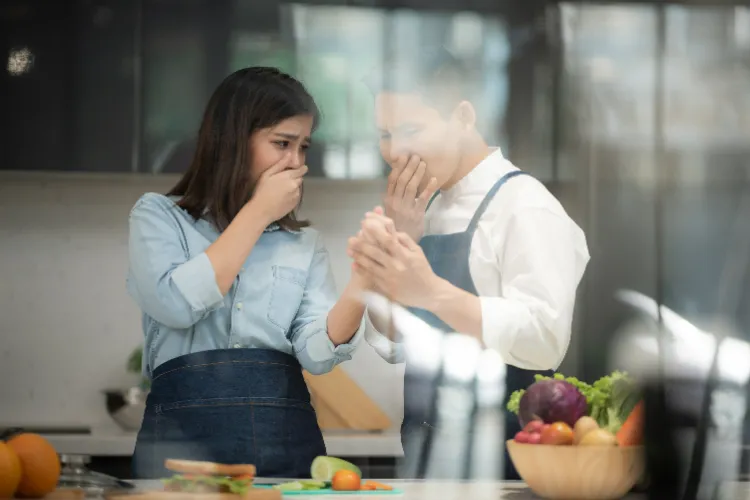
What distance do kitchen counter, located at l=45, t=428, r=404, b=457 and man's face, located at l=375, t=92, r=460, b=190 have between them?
0.38 metres

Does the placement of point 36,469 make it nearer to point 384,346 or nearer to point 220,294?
point 220,294

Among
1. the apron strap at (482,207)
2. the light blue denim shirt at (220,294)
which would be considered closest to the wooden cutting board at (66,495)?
the light blue denim shirt at (220,294)

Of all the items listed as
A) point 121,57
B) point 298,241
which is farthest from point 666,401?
point 121,57

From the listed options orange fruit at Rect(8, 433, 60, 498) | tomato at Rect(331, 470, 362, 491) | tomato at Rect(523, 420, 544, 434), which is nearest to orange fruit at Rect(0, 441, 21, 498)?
orange fruit at Rect(8, 433, 60, 498)

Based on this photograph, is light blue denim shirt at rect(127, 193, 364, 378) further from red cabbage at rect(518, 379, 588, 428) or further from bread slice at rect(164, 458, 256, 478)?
red cabbage at rect(518, 379, 588, 428)

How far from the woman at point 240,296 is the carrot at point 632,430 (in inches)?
16.1

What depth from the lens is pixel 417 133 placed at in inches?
58.8

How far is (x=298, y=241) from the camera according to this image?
1.46 m

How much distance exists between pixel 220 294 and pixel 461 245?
0.35 meters

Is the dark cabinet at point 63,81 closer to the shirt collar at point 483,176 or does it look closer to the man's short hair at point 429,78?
the man's short hair at point 429,78

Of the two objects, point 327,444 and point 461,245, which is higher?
point 461,245

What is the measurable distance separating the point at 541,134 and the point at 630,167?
0.18m

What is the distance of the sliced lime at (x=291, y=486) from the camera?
125 cm

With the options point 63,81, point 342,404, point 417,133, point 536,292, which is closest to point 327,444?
point 342,404
